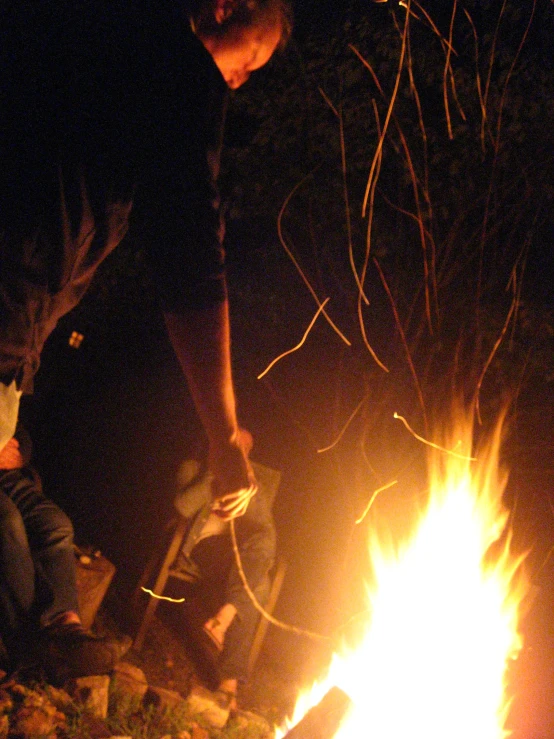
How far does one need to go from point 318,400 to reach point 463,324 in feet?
4.22

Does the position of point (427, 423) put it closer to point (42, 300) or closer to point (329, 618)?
point (329, 618)

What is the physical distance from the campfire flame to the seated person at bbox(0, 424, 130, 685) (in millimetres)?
960

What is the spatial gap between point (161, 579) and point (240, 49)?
3215mm

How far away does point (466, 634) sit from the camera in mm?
3709

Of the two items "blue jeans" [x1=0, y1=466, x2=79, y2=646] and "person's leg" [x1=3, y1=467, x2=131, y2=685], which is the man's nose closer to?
"blue jeans" [x1=0, y1=466, x2=79, y2=646]

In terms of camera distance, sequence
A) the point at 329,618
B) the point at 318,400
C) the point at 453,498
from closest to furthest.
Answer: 1. the point at 453,498
2. the point at 329,618
3. the point at 318,400

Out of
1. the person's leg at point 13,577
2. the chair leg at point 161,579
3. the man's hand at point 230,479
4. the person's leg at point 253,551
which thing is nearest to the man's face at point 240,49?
the man's hand at point 230,479

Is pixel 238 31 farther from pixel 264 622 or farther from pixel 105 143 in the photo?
pixel 264 622

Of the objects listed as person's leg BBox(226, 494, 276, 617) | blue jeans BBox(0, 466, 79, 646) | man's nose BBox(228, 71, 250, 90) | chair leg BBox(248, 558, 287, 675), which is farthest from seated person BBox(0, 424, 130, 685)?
man's nose BBox(228, 71, 250, 90)

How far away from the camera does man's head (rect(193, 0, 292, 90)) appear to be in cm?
169

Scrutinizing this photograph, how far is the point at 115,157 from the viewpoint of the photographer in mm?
1504

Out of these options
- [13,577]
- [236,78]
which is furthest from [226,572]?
[236,78]

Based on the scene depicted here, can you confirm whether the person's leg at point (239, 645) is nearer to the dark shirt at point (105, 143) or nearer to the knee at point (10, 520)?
the knee at point (10, 520)

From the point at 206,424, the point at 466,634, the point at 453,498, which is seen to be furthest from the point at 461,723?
the point at 206,424
